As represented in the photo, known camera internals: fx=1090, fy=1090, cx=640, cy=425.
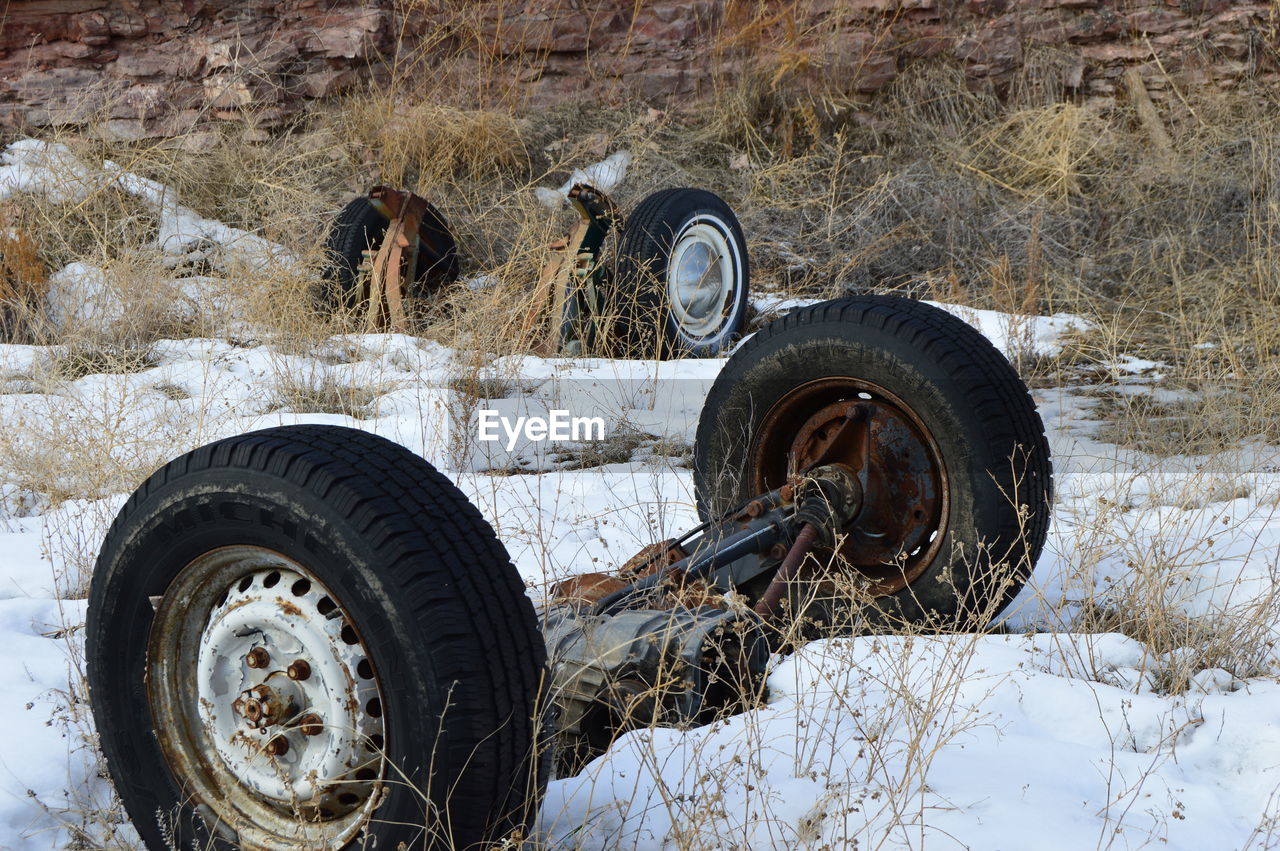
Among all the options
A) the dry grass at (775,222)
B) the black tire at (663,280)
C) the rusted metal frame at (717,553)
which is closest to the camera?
the rusted metal frame at (717,553)

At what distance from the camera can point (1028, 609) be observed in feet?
10.3

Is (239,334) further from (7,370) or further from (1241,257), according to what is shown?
(1241,257)

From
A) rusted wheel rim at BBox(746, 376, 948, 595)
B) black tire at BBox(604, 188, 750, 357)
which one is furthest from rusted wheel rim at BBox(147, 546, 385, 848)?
black tire at BBox(604, 188, 750, 357)

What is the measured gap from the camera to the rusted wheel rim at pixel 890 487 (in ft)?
9.63

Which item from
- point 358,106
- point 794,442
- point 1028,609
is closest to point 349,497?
point 794,442

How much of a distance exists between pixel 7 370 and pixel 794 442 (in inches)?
167

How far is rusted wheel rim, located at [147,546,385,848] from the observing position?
5.65 ft

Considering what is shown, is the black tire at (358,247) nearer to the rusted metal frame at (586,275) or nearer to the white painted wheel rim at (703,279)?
the rusted metal frame at (586,275)
